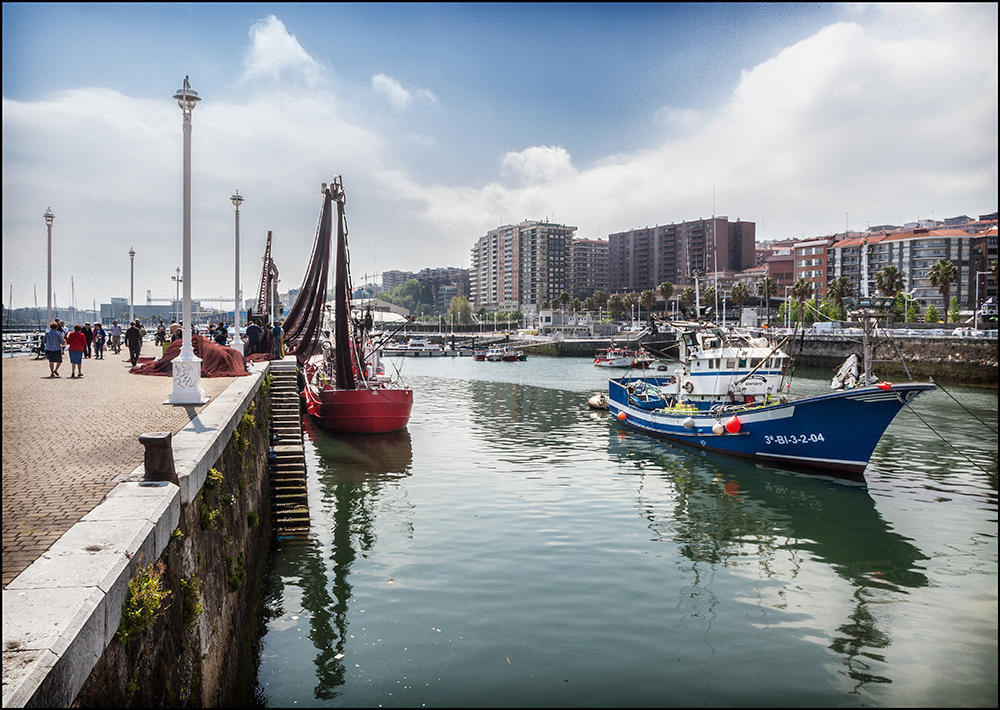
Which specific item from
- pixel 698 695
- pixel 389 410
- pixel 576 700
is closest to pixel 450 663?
pixel 576 700

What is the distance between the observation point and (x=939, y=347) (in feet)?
225

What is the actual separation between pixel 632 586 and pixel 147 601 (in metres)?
9.97

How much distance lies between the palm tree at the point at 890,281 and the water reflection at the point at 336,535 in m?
89.5

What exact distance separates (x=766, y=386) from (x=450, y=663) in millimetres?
23373

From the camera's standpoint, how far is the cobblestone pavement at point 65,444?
263 inches

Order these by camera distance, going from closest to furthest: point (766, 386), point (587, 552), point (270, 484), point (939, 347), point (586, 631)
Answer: point (586, 631) < point (587, 552) < point (270, 484) < point (766, 386) < point (939, 347)

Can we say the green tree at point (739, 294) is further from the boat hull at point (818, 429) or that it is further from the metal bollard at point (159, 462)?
the metal bollard at point (159, 462)

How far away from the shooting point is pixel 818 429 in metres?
25.0

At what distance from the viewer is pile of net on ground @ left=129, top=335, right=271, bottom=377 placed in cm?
2228

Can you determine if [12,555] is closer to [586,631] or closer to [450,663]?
[450,663]

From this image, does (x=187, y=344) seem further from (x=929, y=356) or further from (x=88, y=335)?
(x=929, y=356)

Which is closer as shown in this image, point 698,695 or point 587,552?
point 698,695

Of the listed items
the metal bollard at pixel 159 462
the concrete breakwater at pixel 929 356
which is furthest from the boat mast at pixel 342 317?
the concrete breakwater at pixel 929 356

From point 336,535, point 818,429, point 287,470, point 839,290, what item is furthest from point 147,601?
point 839,290
